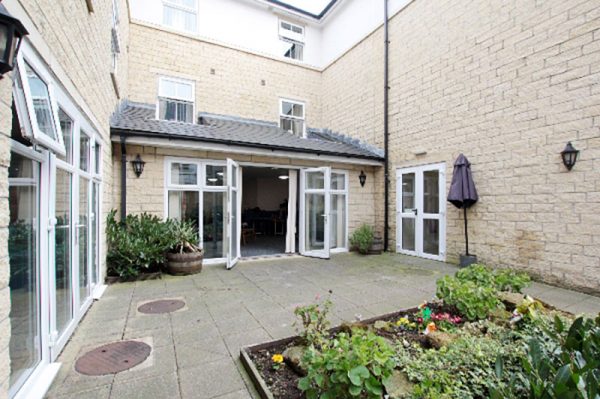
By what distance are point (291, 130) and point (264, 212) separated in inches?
172

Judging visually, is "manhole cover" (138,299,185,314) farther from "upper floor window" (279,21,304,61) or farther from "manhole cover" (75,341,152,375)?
"upper floor window" (279,21,304,61)

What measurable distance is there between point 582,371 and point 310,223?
6.09 meters

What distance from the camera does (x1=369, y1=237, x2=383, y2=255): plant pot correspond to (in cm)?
756

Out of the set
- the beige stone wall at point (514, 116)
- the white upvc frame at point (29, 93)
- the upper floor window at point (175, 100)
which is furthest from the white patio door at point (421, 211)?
the white upvc frame at point (29, 93)

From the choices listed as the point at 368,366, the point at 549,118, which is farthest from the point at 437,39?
the point at 368,366

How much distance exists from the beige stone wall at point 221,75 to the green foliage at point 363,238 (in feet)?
15.6

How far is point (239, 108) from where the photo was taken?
962 cm

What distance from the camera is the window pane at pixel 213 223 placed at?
20.8 feet

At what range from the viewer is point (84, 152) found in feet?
11.7

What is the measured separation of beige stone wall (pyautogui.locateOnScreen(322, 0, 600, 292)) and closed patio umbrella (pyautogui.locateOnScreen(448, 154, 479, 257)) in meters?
0.19

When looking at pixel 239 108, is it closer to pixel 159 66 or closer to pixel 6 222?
pixel 159 66

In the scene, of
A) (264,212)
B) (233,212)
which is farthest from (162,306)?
(264,212)

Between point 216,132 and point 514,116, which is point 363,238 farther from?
point 216,132

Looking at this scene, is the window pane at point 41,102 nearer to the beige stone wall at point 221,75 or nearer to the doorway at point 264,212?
the doorway at point 264,212
